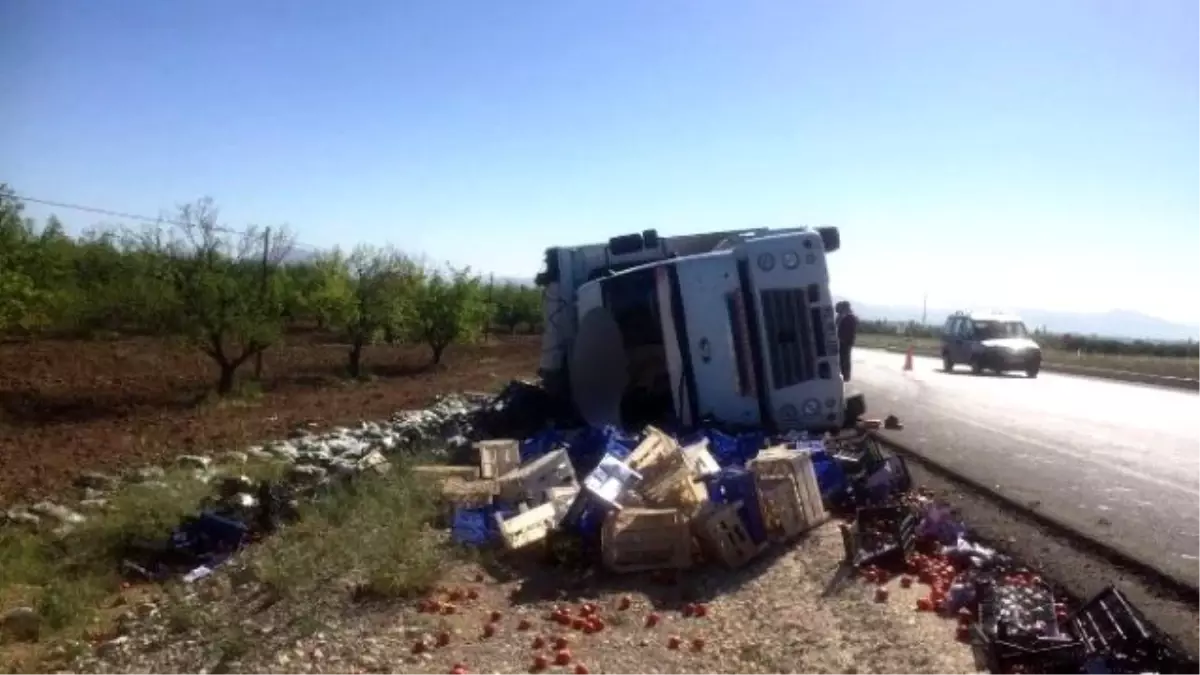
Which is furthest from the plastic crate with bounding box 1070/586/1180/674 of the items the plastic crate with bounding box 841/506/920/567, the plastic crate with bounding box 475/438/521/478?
the plastic crate with bounding box 475/438/521/478

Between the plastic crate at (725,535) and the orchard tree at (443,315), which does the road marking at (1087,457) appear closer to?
the plastic crate at (725,535)

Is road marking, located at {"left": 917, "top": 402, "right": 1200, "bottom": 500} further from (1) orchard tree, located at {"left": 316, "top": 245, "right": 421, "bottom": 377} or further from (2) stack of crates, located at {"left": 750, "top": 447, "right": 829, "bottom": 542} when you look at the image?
(1) orchard tree, located at {"left": 316, "top": 245, "right": 421, "bottom": 377}

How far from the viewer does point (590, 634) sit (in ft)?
21.1

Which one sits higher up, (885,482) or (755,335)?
(755,335)

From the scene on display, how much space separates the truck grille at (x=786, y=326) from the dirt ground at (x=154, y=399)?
8160 mm

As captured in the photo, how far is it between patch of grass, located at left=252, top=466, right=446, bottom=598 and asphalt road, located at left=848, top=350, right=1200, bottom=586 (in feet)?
18.2

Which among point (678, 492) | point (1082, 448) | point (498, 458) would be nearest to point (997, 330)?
point (1082, 448)

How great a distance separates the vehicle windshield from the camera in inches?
1255

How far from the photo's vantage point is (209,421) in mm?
17672

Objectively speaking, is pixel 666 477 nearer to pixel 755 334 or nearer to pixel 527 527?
pixel 527 527

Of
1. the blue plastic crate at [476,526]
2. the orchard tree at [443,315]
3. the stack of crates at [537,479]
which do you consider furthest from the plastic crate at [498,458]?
the orchard tree at [443,315]

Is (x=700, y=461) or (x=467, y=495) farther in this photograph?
(x=467, y=495)

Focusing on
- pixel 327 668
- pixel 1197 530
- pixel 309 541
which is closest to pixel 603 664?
pixel 327 668

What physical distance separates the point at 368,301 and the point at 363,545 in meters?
23.3
